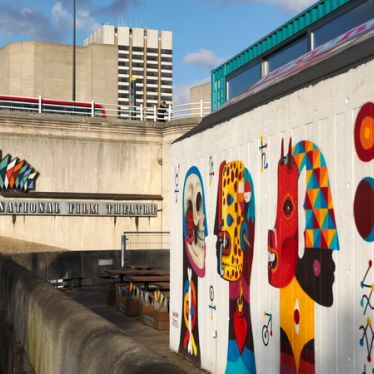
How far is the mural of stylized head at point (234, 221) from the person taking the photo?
709 centimetres

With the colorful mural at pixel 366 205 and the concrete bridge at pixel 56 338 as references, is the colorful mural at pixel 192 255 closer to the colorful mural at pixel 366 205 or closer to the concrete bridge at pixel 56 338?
the concrete bridge at pixel 56 338

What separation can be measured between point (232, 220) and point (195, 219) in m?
1.38

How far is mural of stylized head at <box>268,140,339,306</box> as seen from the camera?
17.7ft

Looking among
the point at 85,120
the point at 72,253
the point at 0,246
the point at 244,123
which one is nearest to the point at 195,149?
the point at 244,123

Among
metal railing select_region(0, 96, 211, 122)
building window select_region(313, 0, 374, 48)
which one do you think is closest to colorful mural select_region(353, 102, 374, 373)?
building window select_region(313, 0, 374, 48)

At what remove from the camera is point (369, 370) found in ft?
15.6

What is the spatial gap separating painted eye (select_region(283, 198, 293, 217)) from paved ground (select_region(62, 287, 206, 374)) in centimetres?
166

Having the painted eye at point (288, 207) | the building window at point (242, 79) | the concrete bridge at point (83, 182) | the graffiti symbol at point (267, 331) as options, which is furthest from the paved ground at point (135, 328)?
the building window at point (242, 79)

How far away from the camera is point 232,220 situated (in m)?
7.57

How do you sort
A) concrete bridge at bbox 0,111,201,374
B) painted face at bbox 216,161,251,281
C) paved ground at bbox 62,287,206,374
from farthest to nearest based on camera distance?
concrete bridge at bbox 0,111,201,374, paved ground at bbox 62,287,206,374, painted face at bbox 216,161,251,281

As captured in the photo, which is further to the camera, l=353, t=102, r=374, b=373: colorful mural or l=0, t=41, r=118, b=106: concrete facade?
l=0, t=41, r=118, b=106: concrete facade

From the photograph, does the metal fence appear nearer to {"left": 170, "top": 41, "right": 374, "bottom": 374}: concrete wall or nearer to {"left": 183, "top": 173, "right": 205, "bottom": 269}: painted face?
{"left": 183, "top": 173, "right": 205, "bottom": 269}: painted face

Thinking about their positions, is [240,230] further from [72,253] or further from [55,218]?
[55,218]

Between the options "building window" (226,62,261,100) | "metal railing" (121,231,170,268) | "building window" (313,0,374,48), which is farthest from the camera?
"metal railing" (121,231,170,268)
